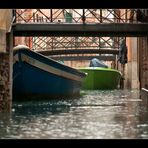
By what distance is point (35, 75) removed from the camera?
59.8 feet

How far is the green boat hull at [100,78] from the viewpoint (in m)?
33.2

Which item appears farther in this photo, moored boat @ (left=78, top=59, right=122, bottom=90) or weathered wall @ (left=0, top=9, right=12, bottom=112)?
moored boat @ (left=78, top=59, right=122, bottom=90)

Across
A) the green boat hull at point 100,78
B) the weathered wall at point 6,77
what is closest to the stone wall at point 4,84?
the weathered wall at point 6,77

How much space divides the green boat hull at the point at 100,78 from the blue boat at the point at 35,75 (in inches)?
545

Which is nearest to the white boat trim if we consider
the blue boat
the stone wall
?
the blue boat

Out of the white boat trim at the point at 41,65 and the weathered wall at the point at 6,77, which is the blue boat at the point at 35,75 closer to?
the white boat trim at the point at 41,65

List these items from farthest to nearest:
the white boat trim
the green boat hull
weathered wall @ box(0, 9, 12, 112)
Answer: the green boat hull → the white boat trim → weathered wall @ box(0, 9, 12, 112)

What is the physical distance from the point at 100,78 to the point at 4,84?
20.7 metres

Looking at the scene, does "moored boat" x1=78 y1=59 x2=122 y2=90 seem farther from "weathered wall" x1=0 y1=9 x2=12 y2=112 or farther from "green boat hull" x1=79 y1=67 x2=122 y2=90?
"weathered wall" x1=0 y1=9 x2=12 y2=112

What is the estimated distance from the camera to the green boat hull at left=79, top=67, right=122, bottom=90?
3325 cm

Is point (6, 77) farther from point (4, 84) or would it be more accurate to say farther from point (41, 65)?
point (41, 65)

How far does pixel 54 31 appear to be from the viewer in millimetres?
18688

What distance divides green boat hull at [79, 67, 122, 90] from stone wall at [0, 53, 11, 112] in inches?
763
